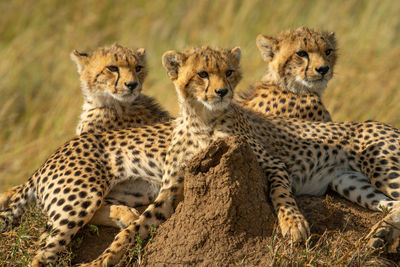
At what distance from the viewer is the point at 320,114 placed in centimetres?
498

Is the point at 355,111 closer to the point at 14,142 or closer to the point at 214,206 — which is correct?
the point at 14,142

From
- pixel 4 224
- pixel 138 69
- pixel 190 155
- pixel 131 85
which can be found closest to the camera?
pixel 190 155

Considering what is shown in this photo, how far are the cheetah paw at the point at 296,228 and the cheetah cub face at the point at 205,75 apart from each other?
0.70 metres

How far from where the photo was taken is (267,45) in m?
5.12

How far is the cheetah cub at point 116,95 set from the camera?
481 cm

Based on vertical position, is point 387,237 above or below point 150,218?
above

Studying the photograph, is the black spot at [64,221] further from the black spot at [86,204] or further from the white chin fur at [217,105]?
the white chin fur at [217,105]

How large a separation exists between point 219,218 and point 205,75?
79 cm

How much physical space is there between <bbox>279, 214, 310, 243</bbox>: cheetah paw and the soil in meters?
0.04

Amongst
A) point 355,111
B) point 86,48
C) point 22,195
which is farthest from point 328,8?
point 22,195

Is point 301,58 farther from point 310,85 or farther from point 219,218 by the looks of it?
point 219,218

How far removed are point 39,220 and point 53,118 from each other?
325 cm

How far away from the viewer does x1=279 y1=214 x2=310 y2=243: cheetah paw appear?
10.0 ft

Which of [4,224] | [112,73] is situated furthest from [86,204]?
[112,73]
